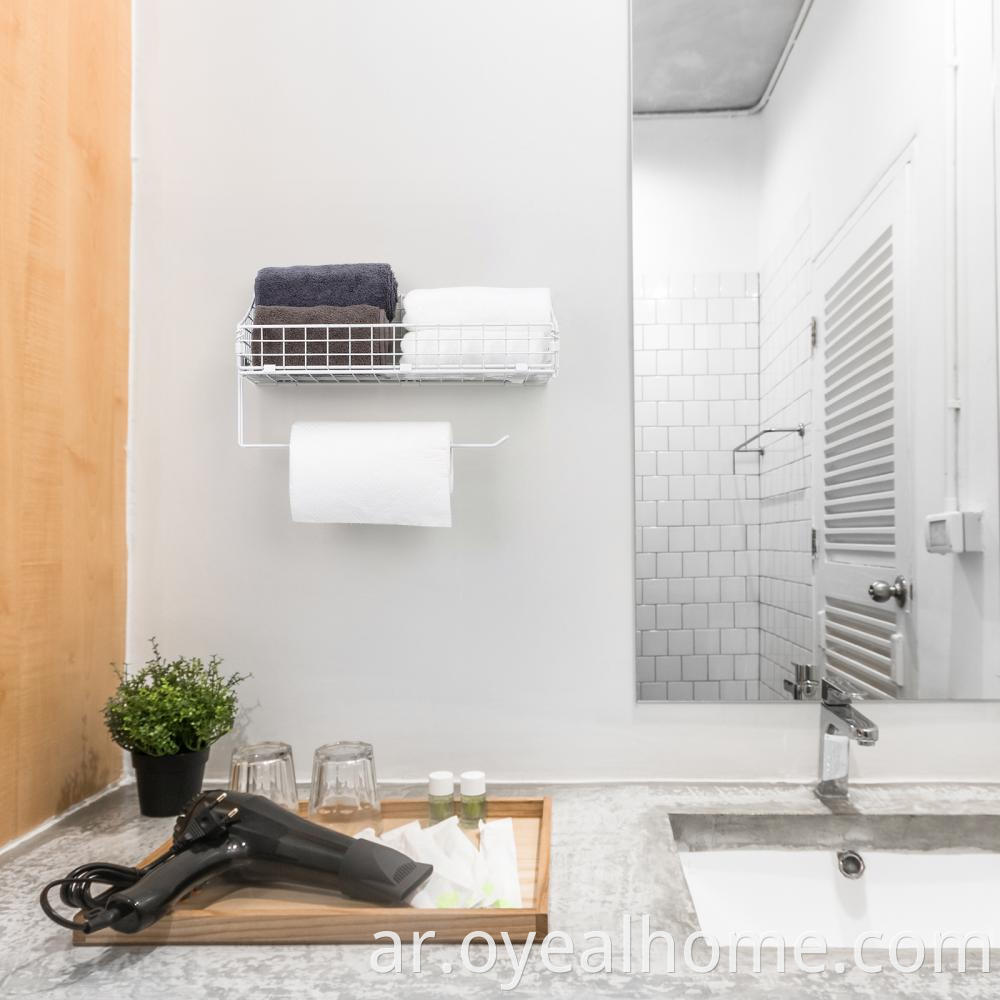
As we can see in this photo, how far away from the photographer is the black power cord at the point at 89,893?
2.89ft

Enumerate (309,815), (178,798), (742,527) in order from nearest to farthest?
1. (309,815)
2. (178,798)
3. (742,527)

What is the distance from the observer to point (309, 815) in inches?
46.4

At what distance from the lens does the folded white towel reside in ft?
4.33

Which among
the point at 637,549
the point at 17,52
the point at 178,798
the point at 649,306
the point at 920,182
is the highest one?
the point at 17,52

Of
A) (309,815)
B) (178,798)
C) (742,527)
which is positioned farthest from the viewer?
(742,527)

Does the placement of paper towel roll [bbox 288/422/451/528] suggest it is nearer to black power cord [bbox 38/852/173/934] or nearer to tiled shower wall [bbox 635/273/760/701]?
tiled shower wall [bbox 635/273/760/701]

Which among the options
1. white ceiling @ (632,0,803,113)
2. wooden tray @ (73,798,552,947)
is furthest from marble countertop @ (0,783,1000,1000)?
white ceiling @ (632,0,803,113)

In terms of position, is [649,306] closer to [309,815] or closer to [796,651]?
[796,651]

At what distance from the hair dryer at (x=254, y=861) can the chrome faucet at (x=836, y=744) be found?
0.65 metres

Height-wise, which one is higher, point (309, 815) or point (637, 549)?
point (637, 549)


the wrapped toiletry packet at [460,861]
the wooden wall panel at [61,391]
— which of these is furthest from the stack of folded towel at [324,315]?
the wrapped toiletry packet at [460,861]

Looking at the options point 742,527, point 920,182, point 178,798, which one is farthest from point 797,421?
point 178,798

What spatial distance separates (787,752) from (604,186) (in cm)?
95

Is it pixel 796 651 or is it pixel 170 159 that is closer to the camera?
pixel 796 651
